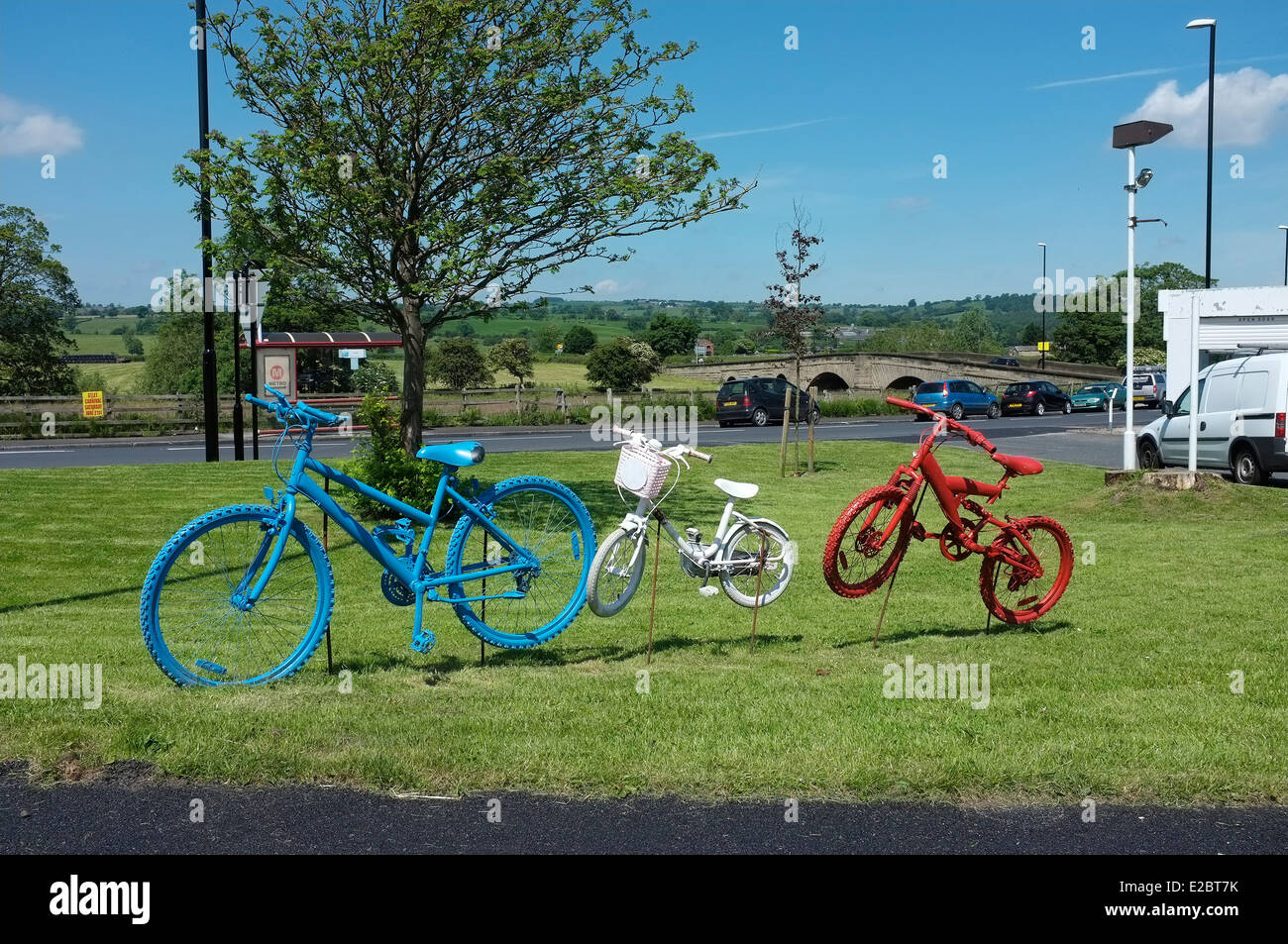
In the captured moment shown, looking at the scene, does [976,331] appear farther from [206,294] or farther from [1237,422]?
[206,294]

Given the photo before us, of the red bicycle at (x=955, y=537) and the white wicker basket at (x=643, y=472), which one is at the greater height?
the white wicker basket at (x=643, y=472)

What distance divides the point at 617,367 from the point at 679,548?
5688 centimetres

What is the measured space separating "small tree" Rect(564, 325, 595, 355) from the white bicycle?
292 ft

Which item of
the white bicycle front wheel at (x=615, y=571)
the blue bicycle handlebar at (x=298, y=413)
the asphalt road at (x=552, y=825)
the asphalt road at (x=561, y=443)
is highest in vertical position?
the blue bicycle handlebar at (x=298, y=413)

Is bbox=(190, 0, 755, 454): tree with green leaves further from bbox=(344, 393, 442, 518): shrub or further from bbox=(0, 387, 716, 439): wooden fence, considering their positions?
bbox=(0, 387, 716, 439): wooden fence

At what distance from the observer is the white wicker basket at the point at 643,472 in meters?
6.59

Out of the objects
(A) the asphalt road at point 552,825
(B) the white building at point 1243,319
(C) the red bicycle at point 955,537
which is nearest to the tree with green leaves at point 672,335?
(B) the white building at point 1243,319

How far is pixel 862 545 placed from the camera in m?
7.18

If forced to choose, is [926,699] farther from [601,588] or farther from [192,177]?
[192,177]

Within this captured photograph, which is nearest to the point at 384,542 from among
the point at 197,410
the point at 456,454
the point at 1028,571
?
the point at 456,454

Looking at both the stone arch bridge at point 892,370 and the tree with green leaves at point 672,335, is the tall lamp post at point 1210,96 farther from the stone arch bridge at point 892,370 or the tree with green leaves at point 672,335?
the tree with green leaves at point 672,335

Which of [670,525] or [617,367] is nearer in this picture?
[670,525]

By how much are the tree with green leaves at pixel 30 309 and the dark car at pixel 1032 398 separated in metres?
40.5
